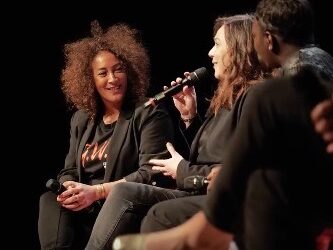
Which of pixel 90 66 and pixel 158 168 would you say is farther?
pixel 90 66

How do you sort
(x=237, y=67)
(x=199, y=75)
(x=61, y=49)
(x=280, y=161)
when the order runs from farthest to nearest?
(x=61, y=49)
(x=199, y=75)
(x=237, y=67)
(x=280, y=161)

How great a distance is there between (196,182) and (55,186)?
2.15ft

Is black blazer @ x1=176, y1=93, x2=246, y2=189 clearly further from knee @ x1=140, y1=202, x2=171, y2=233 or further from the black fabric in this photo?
the black fabric

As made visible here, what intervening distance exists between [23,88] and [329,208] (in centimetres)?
263

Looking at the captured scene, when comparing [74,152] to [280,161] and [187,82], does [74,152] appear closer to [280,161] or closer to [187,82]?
[187,82]

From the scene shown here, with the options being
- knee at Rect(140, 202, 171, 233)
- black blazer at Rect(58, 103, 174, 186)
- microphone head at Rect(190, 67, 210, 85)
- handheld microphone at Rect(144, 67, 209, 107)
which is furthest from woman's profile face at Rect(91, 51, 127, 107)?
knee at Rect(140, 202, 171, 233)

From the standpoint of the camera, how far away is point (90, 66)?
2814 millimetres

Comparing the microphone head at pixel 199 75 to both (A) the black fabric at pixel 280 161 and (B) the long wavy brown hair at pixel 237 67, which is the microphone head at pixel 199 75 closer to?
(B) the long wavy brown hair at pixel 237 67

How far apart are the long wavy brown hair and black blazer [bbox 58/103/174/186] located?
381 millimetres

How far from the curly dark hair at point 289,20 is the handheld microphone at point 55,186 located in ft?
3.49

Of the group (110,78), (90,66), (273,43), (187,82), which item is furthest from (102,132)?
(273,43)

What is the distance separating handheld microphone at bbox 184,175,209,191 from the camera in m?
1.97

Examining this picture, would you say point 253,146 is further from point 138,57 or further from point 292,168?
point 138,57

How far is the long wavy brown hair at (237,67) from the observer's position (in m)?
2.11
